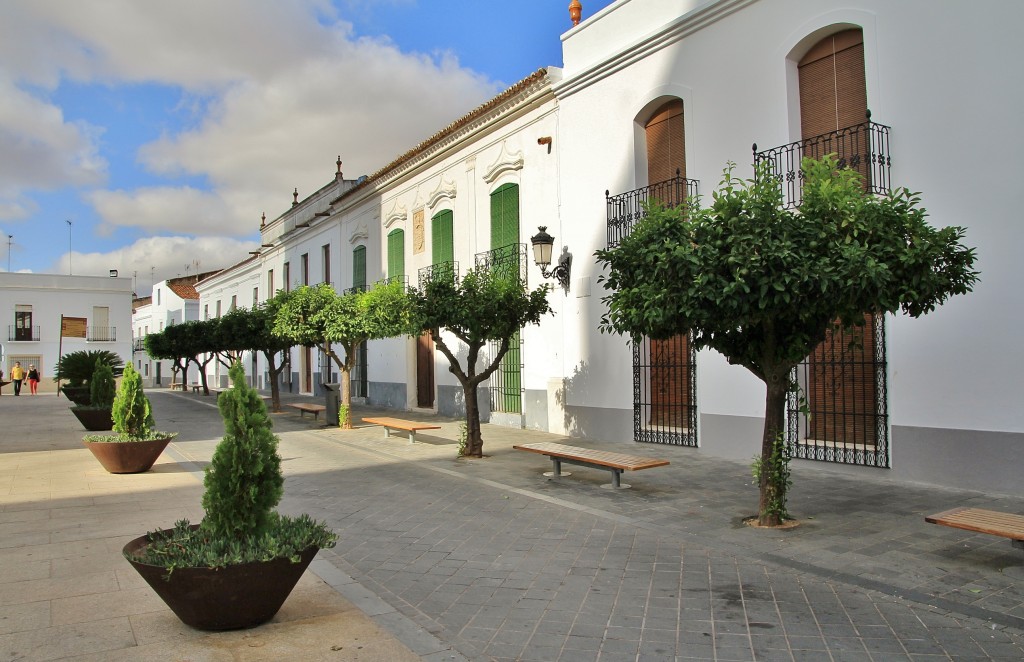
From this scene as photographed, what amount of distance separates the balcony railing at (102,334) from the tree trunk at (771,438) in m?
49.4

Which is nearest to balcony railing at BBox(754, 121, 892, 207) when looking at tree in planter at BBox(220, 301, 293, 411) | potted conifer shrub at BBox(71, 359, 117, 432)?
potted conifer shrub at BBox(71, 359, 117, 432)

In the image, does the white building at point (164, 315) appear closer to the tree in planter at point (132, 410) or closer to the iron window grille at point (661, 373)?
the tree in planter at point (132, 410)

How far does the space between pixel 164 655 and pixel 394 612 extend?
4.28ft

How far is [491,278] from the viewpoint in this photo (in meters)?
11.2

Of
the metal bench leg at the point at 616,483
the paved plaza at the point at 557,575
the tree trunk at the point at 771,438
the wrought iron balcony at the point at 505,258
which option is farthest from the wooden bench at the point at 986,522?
the wrought iron balcony at the point at 505,258

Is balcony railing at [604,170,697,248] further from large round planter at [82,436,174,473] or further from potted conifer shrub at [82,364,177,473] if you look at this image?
large round planter at [82,436,174,473]

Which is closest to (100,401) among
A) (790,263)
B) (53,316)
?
(790,263)

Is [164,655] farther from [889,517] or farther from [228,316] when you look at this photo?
[228,316]

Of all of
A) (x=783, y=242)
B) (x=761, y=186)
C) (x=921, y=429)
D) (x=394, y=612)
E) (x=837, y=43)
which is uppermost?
(x=837, y=43)

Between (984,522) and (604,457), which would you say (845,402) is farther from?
(984,522)

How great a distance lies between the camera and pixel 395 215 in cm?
2106

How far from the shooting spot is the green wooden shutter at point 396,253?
20734mm

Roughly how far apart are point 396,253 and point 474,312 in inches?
427

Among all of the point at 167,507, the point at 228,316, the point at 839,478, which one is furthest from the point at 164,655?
the point at 228,316
